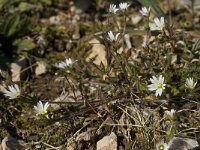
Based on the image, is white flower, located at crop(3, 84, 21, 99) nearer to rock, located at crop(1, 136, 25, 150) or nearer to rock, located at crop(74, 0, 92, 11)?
rock, located at crop(1, 136, 25, 150)

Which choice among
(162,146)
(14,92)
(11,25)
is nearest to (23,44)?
(11,25)

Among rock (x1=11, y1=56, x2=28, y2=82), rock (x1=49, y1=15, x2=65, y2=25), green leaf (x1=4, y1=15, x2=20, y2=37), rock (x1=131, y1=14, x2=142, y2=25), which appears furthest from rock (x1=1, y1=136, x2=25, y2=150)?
rock (x1=131, y1=14, x2=142, y2=25)

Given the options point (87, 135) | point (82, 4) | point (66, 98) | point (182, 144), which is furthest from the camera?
point (82, 4)

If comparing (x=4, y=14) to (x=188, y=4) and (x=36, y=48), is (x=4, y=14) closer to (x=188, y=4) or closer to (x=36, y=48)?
(x=36, y=48)

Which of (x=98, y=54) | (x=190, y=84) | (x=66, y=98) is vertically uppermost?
(x=98, y=54)

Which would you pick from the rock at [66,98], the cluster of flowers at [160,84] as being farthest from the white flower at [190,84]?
the rock at [66,98]

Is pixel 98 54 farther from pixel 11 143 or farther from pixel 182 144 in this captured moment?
pixel 182 144
